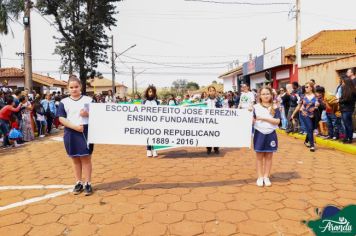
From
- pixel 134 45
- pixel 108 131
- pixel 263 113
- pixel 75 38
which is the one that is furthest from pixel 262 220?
pixel 134 45

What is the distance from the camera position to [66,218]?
3607mm

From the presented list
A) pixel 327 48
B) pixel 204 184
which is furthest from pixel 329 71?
pixel 204 184

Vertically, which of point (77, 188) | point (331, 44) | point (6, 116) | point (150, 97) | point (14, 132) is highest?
point (331, 44)

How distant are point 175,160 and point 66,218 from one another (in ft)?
10.9

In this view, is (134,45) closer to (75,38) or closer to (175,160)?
(75,38)

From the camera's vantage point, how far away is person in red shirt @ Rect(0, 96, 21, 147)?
360 inches

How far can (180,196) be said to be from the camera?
430 cm

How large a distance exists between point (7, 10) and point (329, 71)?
15.3 m

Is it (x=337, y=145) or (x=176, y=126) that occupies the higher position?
(x=176, y=126)

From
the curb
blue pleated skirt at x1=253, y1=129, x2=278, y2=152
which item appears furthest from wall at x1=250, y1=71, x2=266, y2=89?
blue pleated skirt at x1=253, y1=129, x2=278, y2=152

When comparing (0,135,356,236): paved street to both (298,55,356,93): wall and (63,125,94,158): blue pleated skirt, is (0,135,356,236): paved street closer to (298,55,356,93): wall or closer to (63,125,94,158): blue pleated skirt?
(63,125,94,158): blue pleated skirt

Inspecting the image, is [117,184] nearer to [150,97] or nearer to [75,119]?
[75,119]

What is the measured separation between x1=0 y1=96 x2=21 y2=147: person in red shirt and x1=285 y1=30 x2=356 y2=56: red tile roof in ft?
58.1

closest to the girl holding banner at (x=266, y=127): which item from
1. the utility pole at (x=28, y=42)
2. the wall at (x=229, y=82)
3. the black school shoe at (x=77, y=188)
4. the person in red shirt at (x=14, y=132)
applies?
the black school shoe at (x=77, y=188)
